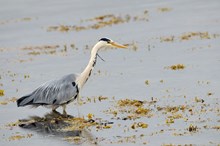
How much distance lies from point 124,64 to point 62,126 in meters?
5.57

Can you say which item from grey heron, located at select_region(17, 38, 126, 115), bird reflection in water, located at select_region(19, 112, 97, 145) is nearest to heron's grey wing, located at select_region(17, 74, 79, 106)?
grey heron, located at select_region(17, 38, 126, 115)

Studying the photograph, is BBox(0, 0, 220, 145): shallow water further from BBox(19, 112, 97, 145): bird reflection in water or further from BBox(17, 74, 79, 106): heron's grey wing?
BBox(17, 74, 79, 106): heron's grey wing

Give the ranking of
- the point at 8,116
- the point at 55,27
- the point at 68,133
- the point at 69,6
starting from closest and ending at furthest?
the point at 68,133 → the point at 8,116 → the point at 55,27 → the point at 69,6

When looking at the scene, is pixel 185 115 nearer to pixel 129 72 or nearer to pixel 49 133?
pixel 49 133

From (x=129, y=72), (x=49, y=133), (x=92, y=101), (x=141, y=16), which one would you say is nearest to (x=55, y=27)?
(x=141, y=16)

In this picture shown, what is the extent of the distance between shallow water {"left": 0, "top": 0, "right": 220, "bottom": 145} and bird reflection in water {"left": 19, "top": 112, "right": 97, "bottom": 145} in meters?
0.07

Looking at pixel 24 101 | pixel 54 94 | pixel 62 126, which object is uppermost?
pixel 54 94

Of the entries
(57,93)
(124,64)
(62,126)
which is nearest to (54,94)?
(57,93)

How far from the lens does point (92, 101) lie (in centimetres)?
1462

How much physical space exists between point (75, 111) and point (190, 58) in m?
5.11

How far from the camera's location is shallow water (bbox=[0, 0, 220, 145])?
12.2 metres

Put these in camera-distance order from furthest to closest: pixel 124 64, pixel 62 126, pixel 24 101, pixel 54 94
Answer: pixel 124 64, pixel 54 94, pixel 24 101, pixel 62 126

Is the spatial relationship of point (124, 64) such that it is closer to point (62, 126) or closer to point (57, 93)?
point (57, 93)

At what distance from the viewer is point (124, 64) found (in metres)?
18.2
